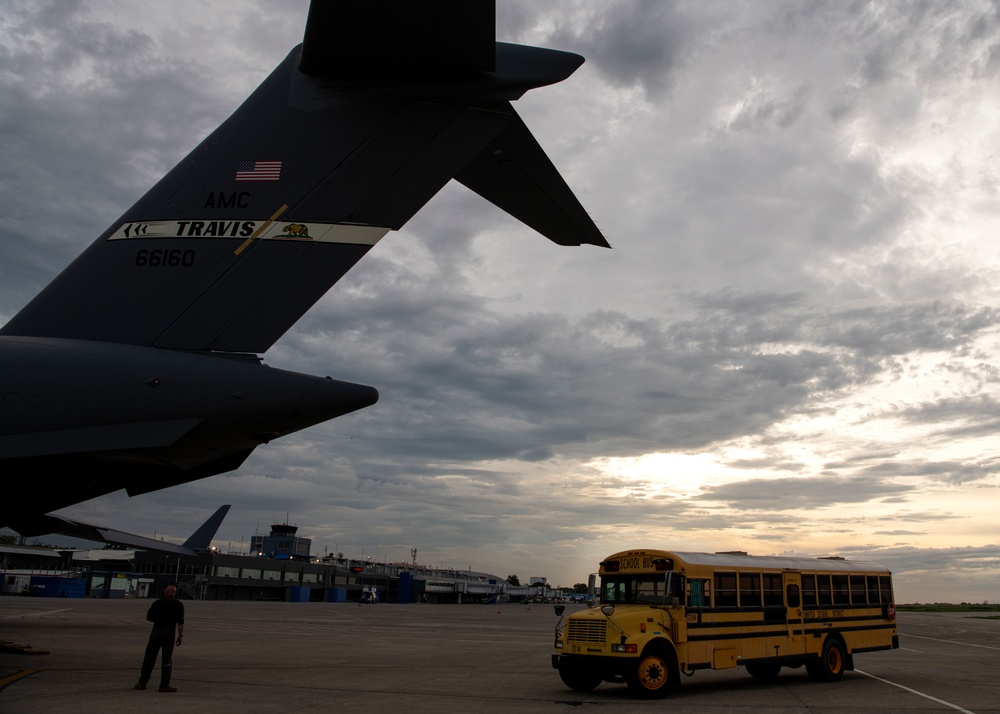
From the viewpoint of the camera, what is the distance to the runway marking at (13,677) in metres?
10.7

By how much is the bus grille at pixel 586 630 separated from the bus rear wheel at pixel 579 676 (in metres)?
0.41

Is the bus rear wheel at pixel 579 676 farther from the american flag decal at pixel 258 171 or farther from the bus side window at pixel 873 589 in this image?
the american flag decal at pixel 258 171

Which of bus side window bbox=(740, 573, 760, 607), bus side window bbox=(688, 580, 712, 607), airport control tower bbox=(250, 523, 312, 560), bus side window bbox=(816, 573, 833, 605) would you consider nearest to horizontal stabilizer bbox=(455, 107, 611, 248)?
bus side window bbox=(688, 580, 712, 607)

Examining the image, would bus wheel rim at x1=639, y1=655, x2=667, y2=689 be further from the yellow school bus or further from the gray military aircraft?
the gray military aircraft

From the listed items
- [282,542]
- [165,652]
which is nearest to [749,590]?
[165,652]

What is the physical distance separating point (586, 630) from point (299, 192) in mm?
8335

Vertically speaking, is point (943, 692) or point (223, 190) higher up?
point (223, 190)

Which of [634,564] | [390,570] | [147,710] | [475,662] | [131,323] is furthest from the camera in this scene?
[390,570]

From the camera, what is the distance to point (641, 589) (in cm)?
1277

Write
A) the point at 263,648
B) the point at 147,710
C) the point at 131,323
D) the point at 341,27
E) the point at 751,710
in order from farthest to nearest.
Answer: the point at 263,648
the point at 751,710
the point at 147,710
the point at 131,323
the point at 341,27

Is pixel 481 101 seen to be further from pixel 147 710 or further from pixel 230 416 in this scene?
pixel 147 710

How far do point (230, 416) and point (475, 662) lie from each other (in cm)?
1263

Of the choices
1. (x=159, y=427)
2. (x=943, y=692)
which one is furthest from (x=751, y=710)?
(x=159, y=427)

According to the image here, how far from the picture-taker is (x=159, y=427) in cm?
701
